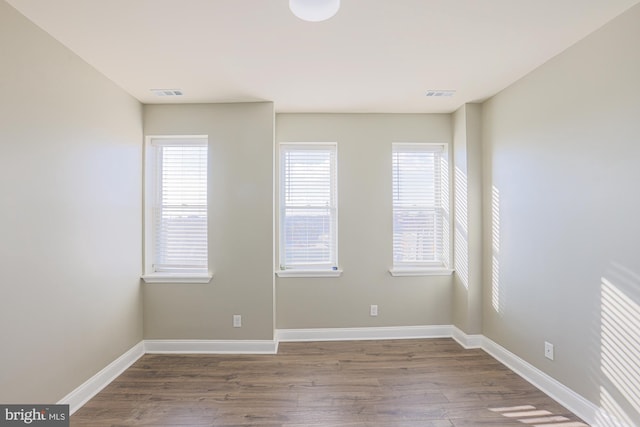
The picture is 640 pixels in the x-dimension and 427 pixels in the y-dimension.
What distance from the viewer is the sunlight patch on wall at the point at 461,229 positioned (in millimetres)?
3289

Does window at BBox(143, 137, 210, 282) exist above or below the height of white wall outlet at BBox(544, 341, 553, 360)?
above

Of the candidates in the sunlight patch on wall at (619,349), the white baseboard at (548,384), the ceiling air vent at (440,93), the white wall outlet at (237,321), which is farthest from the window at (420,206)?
the white wall outlet at (237,321)

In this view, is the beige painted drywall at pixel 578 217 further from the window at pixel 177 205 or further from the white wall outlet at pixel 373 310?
the window at pixel 177 205

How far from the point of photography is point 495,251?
9.95 feet

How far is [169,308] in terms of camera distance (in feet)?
10.4

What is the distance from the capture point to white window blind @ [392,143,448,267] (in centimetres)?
360

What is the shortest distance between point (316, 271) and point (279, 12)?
8.22 feet

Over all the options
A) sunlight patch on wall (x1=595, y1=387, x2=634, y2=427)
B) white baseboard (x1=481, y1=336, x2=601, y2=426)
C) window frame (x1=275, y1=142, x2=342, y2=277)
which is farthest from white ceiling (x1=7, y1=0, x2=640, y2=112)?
white baseboard (x1=481, y1=336, x2=601, y2=426)

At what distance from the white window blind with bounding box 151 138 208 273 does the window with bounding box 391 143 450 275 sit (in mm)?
2223

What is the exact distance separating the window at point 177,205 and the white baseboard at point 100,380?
81 cm

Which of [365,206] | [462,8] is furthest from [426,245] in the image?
[462,8]

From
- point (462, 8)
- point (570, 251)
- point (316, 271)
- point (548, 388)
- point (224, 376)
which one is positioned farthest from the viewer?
point (316, 271)

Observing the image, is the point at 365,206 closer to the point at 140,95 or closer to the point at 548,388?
the point at 548,388

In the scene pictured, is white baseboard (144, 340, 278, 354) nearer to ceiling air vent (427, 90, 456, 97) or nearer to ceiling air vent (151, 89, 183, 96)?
ceiling air vent (151, 89, 183, 96)
